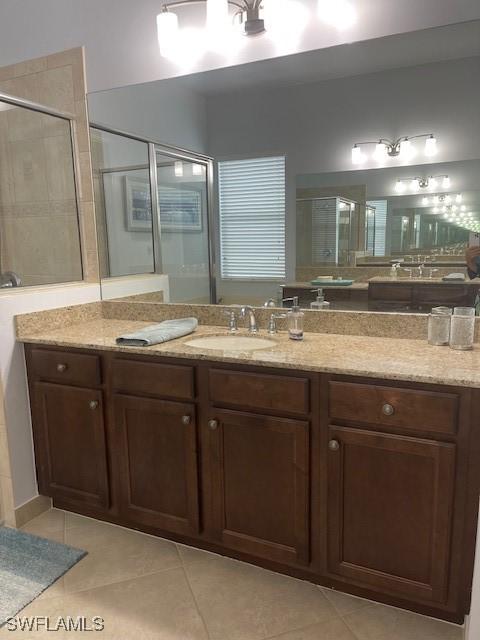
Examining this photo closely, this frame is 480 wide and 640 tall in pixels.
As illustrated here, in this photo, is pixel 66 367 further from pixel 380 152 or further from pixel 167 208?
pixel 380 152

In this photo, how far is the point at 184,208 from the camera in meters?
2.29

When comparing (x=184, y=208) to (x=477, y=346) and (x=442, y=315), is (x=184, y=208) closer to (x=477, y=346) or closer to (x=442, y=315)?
(x=442, y=315)

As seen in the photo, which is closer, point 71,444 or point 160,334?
point 160,334

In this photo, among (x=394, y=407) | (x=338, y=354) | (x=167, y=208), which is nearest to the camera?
(x=394, y=407)

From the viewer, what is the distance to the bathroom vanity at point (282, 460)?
143 centimetres

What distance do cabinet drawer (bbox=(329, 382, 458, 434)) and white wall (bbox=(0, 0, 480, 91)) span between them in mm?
1349

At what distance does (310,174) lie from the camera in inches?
79.2

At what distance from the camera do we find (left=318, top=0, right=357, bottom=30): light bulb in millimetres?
1833

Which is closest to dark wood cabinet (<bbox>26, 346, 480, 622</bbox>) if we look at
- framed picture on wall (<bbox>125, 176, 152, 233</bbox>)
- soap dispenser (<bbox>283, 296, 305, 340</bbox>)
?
soap dispenser (<bbox>283, 296, 305, 340</bbox>)

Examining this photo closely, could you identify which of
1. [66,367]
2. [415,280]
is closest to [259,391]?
[415,280]

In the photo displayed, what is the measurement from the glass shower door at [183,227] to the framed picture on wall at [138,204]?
0.08 metres

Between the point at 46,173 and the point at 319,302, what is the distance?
1.72 metres

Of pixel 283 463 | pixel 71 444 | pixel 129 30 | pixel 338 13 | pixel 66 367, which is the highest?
pixel 129 30

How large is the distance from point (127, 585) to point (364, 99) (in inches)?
83.0
